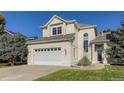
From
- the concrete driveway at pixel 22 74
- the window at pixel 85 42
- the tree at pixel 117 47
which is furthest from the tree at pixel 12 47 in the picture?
the tree at pixel 117 47

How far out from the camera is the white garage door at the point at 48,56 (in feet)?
61.7

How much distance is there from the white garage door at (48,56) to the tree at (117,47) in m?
5.93

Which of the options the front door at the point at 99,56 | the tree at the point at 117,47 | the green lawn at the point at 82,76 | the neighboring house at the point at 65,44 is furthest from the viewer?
the front door at the point at 99,56

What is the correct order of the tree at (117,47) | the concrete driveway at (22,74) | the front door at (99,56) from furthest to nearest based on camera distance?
the front door at (99,56) < the tree at (117,47) < the concrete driveway at (22,74)

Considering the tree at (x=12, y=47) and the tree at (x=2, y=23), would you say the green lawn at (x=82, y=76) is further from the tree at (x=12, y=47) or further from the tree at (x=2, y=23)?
the tree at (x=2, y=23)

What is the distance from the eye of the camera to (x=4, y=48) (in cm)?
2059

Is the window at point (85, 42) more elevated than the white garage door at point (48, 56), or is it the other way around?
the window at point (85, 42)

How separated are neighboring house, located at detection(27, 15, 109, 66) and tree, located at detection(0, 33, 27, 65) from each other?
1.01 metres

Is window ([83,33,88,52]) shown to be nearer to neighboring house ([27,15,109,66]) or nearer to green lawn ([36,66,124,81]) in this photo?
neighboring house ([27,15,109,66])

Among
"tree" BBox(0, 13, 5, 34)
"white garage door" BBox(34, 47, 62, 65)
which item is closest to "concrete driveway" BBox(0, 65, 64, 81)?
"white garage door" BBox(34, 47, 62, 65)
